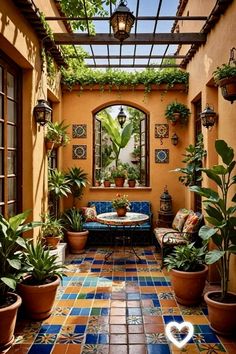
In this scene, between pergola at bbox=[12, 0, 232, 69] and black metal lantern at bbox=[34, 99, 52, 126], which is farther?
black metal lantern at bbox=[34, 99, 52, 126]

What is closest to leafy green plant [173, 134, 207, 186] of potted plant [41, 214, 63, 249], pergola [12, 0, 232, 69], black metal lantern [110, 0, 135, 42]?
pergola [12, 0, 232, 69]

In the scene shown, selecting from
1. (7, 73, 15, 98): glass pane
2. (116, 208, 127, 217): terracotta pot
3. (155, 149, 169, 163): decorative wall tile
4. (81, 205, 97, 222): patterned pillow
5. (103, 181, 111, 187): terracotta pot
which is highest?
(7, 73, 15, 98): glass pane

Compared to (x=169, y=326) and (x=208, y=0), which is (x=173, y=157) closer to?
(x=208, y=0)

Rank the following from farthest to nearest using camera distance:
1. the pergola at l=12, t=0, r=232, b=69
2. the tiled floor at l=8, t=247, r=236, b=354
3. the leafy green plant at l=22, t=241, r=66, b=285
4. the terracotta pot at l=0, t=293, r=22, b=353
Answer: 1. the pergola at l=12, t=0, r=232, b=69
2. the leafy green plant at l=22, t=241, r=66, b=285
3. the tiled floor at l=8, t=247, r=236, b=354
4. the terracotta pot at l=0, t=293, r=22, b=353

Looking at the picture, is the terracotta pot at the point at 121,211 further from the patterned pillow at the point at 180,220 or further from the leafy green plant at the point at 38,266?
the leafy green plant at the point at 38,266

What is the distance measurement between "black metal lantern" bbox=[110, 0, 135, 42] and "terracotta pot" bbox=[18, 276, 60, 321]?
10.3ft

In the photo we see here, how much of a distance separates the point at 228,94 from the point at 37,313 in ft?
10.6

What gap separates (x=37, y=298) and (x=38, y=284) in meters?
0.15

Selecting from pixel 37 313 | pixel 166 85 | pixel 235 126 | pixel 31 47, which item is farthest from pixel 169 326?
pixel 166 85

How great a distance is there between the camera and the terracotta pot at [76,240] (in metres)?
6.44

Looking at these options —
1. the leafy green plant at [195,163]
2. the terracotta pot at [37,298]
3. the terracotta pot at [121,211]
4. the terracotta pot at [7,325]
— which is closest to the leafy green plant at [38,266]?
the terracotta pot at [37,298]

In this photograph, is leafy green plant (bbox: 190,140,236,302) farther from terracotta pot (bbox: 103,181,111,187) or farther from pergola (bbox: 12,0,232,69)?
terracotta pot (bbox: 103,181,111,187)

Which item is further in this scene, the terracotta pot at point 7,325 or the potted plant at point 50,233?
the potted plant at point 50,233

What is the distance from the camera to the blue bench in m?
6.77
